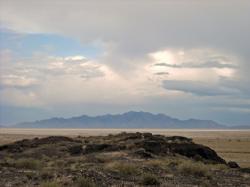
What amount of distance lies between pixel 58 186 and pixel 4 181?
4.59 meters

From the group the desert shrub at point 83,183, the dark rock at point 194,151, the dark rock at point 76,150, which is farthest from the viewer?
the dark rock at point 194,151

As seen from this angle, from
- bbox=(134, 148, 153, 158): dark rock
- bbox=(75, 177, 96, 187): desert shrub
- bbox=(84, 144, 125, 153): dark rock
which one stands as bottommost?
bbox=(75, 177, 96, 187): desert shrub

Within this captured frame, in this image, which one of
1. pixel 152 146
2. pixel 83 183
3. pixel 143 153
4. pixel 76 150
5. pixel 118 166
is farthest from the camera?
pixel 152 146

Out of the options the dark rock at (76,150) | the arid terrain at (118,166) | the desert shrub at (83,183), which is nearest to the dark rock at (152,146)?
the arid terrain at (118,166)

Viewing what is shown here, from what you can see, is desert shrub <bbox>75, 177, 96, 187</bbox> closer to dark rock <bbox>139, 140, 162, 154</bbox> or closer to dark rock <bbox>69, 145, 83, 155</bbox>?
dark rock <bbox>139, 140, 162, 154</bbox>

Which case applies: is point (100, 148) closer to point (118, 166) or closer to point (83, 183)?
point (118, 166)

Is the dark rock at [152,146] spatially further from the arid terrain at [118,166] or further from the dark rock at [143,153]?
the dark rock at [143,153]

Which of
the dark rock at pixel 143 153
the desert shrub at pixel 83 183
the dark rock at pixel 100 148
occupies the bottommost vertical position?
the desert shrub at pixel 83 183

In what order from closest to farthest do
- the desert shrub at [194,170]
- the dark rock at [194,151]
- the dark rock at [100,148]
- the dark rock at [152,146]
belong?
the desert shrub at [194,170] < the dark rock at [152,146] < the dark rock at [194,151] < the dark rock at [100,148]

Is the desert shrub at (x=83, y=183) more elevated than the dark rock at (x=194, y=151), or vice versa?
the dark rock at (x=194, y=151)

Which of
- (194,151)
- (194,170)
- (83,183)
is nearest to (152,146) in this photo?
(194,151)

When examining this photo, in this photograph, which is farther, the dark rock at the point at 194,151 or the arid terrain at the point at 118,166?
the dark rock at the point at 194,151

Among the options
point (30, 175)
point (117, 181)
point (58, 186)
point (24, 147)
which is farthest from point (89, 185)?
point (24, 147)

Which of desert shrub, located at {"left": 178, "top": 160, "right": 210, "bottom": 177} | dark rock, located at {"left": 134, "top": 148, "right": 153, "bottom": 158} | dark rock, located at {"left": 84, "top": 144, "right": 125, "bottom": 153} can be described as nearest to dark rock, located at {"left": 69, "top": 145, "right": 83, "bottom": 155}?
dark rock, located at {"left": 84, "top": 144, "right": 125, "bottom": 153}
